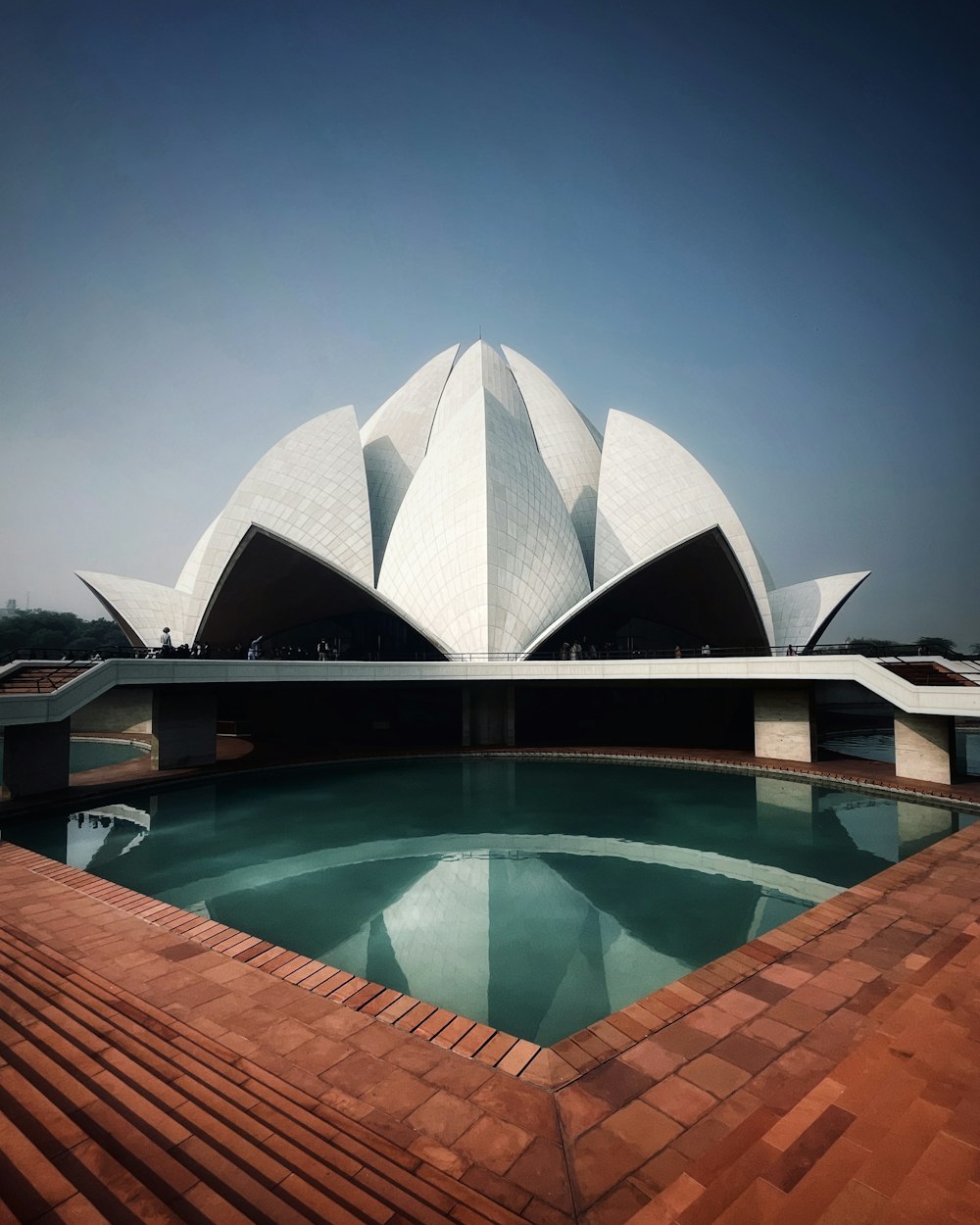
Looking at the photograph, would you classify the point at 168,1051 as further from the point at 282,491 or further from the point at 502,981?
the point at 282,491

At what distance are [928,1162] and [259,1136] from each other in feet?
8.98

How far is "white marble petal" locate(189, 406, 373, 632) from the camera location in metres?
24.6

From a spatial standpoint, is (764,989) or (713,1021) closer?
(713,1021)

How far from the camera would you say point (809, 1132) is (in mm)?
2748

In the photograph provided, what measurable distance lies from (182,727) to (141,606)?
1216 cm

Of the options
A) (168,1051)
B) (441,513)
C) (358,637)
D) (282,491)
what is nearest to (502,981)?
(168,1051)

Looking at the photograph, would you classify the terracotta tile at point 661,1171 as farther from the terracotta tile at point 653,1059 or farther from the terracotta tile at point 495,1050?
the terracotta tile at point 495,1050

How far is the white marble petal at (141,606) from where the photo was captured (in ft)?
83.6

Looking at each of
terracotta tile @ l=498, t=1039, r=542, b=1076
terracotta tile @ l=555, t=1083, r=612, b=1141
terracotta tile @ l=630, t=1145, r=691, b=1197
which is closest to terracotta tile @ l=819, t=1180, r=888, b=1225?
terracotta tile @ l=630, t=1145, r=691, b=1197

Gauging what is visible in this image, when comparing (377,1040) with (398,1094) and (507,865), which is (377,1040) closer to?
(398,1094)

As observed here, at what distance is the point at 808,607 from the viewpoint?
85.3 ft

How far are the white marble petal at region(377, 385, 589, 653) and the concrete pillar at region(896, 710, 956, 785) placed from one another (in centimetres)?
1058

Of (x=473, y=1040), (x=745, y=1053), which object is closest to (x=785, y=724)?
(x=745, y=1053)

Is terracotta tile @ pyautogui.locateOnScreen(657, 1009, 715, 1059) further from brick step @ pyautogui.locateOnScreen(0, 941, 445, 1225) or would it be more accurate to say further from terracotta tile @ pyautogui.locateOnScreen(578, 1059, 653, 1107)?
brick step @ pyautogui.locateOnScreen(0, 941, 445, 1225)
